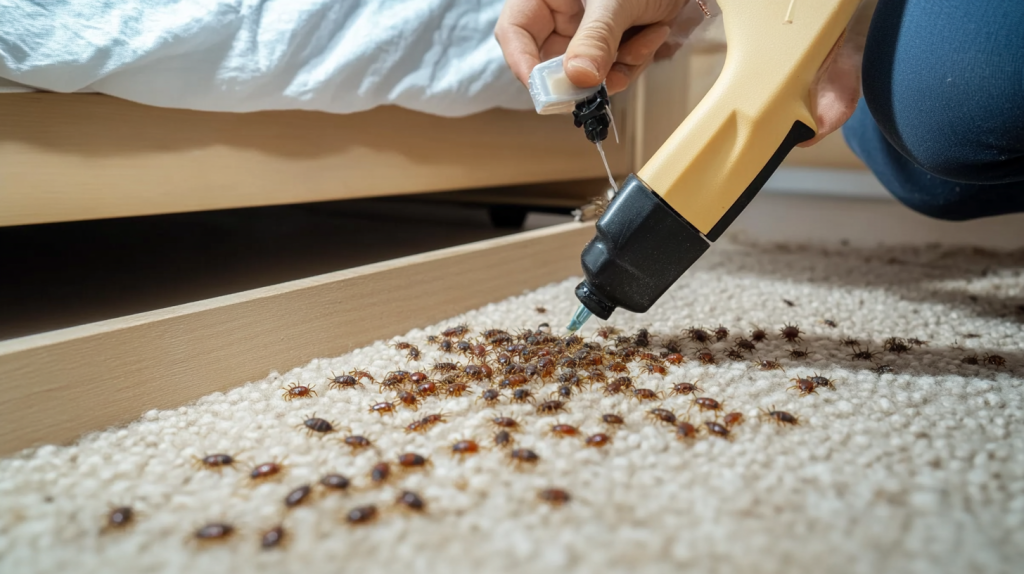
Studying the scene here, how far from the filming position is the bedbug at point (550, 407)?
79 cm

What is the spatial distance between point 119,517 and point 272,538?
0.52 feet

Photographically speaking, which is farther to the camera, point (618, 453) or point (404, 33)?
point (404, 33)

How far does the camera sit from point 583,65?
0.83 m

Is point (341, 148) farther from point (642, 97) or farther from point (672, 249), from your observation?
point (642, 97)

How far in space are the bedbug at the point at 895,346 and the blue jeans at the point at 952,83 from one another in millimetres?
292

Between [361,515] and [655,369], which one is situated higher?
[361,515]

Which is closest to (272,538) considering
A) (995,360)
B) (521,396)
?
(521,396)

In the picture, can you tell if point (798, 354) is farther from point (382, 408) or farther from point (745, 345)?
point (382, 408)

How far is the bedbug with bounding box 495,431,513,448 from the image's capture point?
70 cm

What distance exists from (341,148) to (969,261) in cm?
175

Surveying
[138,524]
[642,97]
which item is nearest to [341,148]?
[138,524]

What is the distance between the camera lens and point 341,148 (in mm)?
1189

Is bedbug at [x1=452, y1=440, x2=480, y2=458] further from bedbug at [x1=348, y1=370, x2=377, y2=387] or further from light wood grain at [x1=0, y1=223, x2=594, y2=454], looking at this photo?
light wood grain at [x1=0, y1=223, x2=594, y2=454]

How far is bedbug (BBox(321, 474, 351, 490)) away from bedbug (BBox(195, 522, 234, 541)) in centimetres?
10
